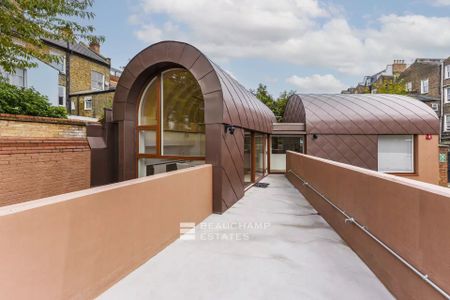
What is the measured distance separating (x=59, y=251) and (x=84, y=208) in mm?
417

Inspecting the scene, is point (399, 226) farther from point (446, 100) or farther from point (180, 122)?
point (446, 100)

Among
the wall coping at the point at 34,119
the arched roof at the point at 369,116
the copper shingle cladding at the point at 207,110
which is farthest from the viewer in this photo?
the arched roof at the point at 369,116

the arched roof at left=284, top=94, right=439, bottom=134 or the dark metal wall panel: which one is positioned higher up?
the arched roof at left=284, top=94, right=439, bottom=134

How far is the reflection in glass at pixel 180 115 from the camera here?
686 cm

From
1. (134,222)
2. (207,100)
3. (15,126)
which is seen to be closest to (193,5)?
(207,100)

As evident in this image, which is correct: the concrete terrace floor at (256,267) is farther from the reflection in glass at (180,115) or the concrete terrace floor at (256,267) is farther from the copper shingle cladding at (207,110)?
the reflection in glass at (180,115)

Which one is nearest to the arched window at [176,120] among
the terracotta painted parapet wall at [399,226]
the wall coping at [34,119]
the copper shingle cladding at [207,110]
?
the copper shingle cladding at [207,110]

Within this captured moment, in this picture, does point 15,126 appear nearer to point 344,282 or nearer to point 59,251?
point 59,251

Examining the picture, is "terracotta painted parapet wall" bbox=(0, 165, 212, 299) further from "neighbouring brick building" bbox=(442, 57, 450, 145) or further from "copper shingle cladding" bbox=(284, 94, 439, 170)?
"neighbouring brick building" bbox=(442, 57, 450, 145)

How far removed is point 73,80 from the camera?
18.6m

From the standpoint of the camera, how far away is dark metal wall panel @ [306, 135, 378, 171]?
41.4 feet

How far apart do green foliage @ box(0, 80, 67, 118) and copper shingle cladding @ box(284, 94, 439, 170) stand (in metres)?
10.8

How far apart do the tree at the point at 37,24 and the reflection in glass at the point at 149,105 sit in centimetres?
165

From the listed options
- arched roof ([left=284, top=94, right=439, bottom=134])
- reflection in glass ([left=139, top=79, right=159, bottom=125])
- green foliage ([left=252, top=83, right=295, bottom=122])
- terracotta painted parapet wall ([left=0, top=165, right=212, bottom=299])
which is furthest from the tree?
green foliage ([left=252, top=83, right=295, bottom=122])
